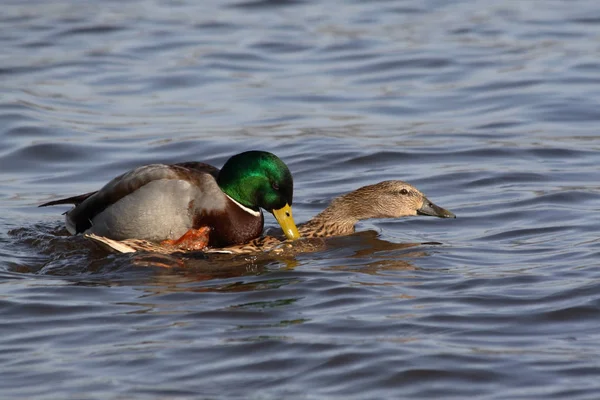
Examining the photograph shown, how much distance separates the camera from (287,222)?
9273 millimetres

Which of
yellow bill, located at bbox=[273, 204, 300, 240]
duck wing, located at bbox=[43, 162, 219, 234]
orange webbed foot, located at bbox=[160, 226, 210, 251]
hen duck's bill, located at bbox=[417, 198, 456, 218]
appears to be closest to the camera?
orange webbed foot, located at bbox=[160, 226, 210, 251]

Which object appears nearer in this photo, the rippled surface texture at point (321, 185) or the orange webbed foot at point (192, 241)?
the rippled surface texture at point (321, 185)

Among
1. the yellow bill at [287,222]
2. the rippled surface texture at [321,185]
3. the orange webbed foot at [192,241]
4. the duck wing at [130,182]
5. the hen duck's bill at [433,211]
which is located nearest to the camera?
the rippled surface texture at [321,185]

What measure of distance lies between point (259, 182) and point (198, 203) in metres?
0.48

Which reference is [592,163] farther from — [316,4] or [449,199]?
[316,4]

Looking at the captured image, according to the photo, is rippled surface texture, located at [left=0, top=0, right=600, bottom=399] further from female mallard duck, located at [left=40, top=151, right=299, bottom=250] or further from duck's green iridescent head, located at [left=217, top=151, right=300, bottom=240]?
duck's green iridescent head, located at [left=217, top=151, right=300, bottom=240]

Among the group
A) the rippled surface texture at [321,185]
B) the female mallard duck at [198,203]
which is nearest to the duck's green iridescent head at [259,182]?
the female mallard duck at [198,203]

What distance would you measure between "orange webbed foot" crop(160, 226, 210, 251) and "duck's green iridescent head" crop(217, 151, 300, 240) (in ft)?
1.26

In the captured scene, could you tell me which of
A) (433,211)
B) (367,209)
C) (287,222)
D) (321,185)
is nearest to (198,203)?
(287,222)

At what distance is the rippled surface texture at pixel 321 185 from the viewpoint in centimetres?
642

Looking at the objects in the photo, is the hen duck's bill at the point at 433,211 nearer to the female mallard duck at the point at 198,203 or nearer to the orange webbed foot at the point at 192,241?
the female mallard duck at the point at 198,203

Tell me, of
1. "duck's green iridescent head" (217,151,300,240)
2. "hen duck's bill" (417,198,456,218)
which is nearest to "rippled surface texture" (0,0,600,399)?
"hen duck's bill" (417,198,456,218)

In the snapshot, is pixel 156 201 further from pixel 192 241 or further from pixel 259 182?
pixel 259 182

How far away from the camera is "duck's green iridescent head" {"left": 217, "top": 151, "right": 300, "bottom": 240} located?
9180mm
